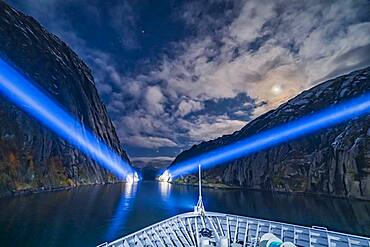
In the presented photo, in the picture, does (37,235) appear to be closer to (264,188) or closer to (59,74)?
(264,188)

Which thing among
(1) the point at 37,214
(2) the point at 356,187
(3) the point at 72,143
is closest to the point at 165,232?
(1) the point at 37,214

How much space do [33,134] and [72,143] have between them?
118 ft

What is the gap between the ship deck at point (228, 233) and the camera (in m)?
17.9

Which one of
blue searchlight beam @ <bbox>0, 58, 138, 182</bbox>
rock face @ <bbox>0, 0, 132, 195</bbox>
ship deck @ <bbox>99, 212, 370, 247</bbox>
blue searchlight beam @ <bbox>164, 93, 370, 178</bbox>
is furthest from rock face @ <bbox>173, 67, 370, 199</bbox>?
rock face @ <bbox>0, 0, 132, 195</bbox>

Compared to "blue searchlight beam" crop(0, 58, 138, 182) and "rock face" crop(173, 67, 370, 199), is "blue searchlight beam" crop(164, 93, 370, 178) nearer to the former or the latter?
"rock face" crop(173, 67, 370, 199)

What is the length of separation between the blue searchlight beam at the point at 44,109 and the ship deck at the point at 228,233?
121m

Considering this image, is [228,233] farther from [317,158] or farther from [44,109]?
[44,109]

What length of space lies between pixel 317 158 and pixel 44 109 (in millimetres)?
150365

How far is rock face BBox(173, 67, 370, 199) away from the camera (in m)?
78.6

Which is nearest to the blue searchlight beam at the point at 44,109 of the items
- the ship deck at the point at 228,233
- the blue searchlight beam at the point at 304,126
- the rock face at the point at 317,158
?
the rock face at the point at 317,158

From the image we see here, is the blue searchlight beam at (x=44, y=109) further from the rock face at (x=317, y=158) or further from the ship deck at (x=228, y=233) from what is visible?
the ship deck at (x=228, y=233)

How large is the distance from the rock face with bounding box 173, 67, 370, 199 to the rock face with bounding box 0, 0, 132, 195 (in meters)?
107

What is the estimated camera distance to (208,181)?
7367 inches

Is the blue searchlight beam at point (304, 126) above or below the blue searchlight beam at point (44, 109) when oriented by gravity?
below
